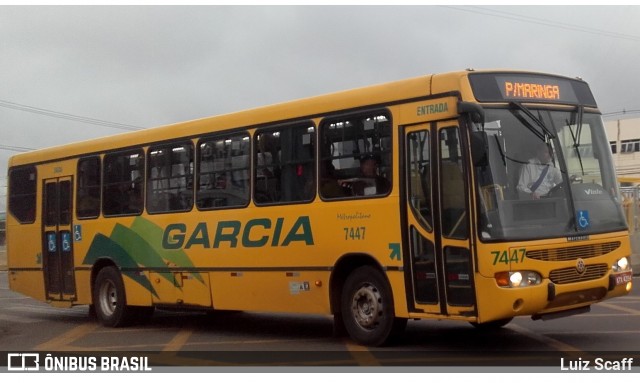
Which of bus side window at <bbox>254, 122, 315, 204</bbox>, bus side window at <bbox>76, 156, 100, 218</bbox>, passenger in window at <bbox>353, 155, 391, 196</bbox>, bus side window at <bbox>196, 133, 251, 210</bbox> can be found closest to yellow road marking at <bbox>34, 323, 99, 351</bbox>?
bus side window at <bbox>76, 156, 100, 218</bbox>

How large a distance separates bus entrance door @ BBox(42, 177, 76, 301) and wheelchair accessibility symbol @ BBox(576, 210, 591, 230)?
32.3 feet

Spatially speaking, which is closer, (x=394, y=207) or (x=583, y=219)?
(x=583, y=219)

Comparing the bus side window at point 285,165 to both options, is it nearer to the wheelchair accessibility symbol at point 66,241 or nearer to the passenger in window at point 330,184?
the passenger in window at point 330,184

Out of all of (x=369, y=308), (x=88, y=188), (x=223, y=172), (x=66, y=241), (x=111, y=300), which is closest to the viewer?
(x=369, y=308)

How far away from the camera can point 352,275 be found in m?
12.6

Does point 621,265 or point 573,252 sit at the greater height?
point 573,252

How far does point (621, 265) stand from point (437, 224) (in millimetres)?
2300

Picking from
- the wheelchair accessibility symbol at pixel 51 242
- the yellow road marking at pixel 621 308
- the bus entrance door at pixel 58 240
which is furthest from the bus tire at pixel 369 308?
the wheelchair accessibility symbol at pixel 51 242

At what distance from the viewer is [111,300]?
17.2 m

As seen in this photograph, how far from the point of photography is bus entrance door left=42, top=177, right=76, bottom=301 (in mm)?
18141

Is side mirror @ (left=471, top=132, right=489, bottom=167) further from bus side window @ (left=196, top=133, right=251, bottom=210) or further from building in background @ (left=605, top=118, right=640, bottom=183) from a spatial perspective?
building in background @ (left=605, top=118, right=640, bottom=183)

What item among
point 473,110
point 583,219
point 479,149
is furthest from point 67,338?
point 583,219

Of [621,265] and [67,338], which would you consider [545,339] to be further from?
[67,338]

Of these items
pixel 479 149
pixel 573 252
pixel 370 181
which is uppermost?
pixel 479 149
